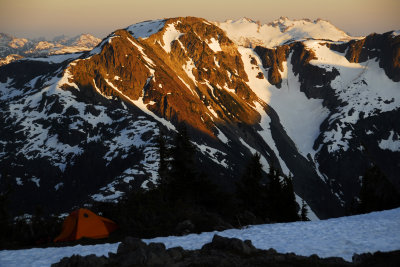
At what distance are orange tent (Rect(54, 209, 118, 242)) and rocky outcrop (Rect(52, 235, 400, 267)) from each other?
14.8 m

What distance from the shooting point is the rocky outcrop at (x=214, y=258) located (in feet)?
63.1

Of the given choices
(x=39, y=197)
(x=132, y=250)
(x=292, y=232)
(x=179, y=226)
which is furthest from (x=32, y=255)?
(x=39, y=197)

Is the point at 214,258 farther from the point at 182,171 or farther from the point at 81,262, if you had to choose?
the point at 182,171

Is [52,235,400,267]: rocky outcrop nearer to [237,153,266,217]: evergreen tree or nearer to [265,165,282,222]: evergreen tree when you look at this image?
[237,153,266,217]: evergreen tree

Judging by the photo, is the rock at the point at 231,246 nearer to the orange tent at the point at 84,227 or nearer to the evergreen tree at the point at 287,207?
the orange tent at the point at 84,227

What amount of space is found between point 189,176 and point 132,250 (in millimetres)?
32391

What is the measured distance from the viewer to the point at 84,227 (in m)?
35.1

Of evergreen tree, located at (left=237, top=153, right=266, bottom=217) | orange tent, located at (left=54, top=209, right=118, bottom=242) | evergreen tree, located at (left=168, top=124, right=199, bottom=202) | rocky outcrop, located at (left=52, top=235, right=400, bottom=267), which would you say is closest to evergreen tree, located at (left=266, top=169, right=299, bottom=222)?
evergreen tree, located at (left=237, top=153, right=266, bottom=217)

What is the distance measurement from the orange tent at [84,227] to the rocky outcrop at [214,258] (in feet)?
48.6

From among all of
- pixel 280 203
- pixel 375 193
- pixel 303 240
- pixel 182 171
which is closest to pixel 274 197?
pixel 280 203

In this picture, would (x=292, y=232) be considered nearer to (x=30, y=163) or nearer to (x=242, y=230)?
(x=242, y=230)

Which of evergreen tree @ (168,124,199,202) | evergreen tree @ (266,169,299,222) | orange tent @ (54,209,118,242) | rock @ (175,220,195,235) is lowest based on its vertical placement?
rock @ (175,220,195,235)

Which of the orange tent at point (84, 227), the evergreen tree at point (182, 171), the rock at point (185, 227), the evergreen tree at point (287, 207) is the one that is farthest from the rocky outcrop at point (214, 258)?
the evergreen tree at point (287, 207)

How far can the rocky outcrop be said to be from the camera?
19.2m
